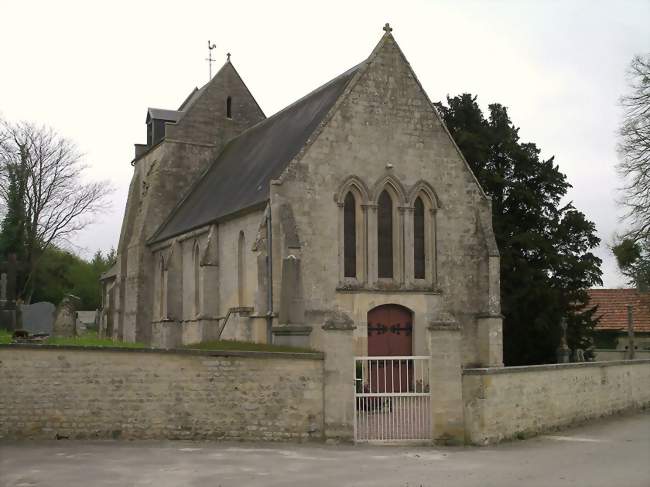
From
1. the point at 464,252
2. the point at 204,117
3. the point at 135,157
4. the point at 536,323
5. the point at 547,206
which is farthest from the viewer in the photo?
the point at 135,157

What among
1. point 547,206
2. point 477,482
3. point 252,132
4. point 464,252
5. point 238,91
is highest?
point 238,91

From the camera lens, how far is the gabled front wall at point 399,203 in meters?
23.6

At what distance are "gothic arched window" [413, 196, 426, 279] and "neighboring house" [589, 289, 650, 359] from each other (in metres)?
16.8

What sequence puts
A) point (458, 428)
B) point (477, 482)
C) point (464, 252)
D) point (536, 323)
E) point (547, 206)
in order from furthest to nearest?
point (547, 206) < point (536, 323) < point (464, 252) < point (458, 428) < point (477, 482)

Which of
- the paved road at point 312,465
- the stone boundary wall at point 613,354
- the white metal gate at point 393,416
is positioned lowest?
the paved road at point 312,465

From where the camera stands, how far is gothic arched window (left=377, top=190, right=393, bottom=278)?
24.7m

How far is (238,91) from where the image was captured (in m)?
39.0

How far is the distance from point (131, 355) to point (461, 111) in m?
21.3

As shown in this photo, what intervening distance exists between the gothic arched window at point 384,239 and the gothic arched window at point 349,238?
763mm

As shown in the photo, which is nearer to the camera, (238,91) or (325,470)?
(325,470)

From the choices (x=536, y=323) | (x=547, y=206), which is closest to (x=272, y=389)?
(x=536, y=323)

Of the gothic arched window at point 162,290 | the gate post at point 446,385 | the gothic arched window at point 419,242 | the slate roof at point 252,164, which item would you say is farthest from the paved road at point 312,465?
the gothic arched window at point 162,290

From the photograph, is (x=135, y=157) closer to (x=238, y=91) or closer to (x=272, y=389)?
(x=238, y=91)

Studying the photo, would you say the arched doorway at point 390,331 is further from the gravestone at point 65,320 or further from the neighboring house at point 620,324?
the neighboring house at point 620,324
